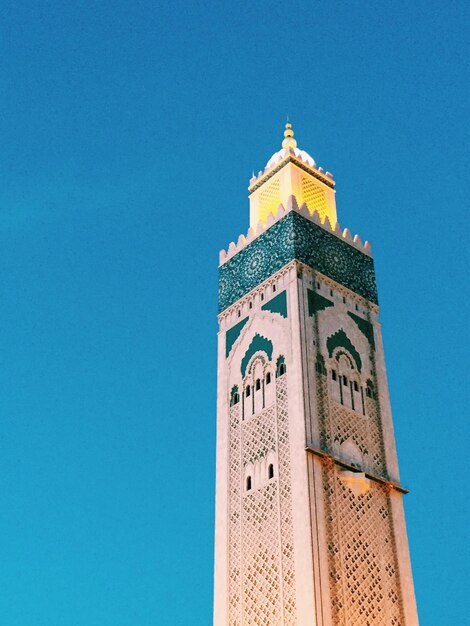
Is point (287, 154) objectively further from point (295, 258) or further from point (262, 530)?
point (262, 530)

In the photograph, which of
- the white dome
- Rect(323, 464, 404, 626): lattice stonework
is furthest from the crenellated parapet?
Rect(323, 464, 404, 626): lattice stonework

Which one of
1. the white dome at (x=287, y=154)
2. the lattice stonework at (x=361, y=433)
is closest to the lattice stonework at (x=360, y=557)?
the lattice stonework at (x=361, y=433)

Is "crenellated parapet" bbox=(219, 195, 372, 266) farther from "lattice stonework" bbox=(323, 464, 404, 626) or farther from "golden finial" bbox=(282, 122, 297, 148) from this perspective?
"lattice stonework" bbox=(323, 464, 404, 626)

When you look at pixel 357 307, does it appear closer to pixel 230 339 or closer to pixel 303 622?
pixel 230 339

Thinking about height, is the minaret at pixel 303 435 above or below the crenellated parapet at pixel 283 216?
below

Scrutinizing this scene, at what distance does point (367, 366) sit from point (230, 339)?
278 centimetres

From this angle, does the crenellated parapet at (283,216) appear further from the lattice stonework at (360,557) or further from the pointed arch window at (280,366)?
the lattice stonework at (360,557)

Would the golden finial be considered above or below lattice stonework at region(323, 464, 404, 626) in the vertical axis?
above

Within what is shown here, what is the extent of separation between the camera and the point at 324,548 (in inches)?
538

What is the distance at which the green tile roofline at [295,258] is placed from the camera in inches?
675

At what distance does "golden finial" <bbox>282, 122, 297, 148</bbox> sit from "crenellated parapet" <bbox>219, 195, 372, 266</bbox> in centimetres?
218

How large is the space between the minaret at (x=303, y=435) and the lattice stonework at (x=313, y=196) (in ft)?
0.11

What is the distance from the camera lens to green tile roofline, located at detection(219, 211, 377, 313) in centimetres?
1716

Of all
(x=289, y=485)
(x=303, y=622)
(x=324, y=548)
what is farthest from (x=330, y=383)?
(x=303, y=622)
